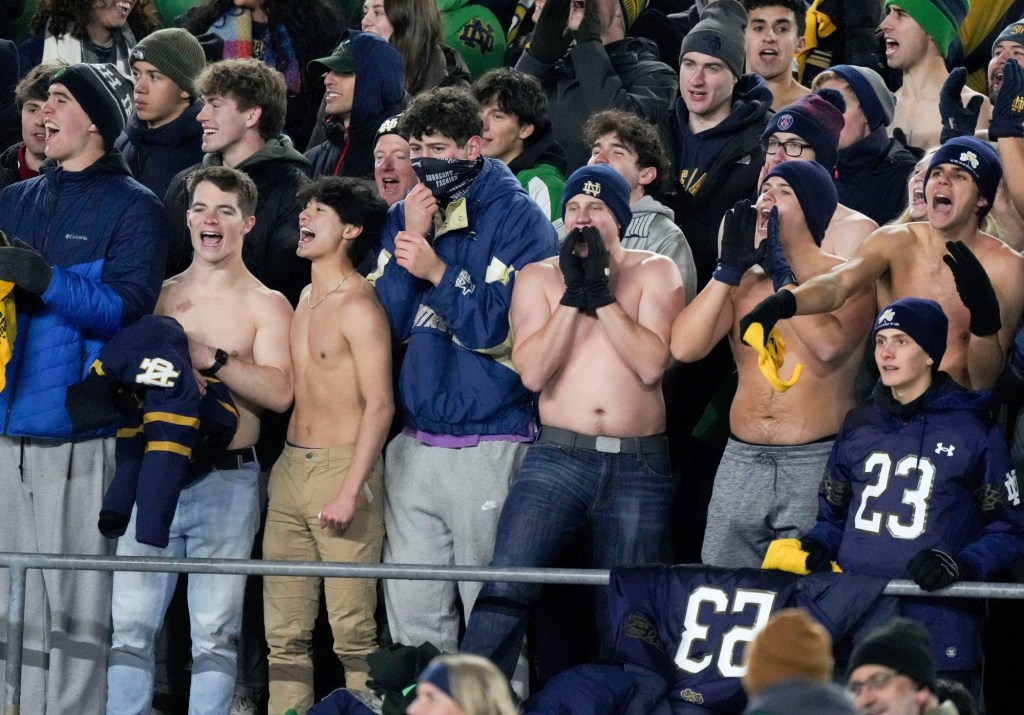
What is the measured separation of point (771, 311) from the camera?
638 cm

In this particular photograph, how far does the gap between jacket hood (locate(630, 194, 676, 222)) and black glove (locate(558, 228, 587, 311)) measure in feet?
2.88

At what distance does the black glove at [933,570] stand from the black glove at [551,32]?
3969 mm

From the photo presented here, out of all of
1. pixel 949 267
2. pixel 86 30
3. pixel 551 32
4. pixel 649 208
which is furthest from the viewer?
pixel 86 30

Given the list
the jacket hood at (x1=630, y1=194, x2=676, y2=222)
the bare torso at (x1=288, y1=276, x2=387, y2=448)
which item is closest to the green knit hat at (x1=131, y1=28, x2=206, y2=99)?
the bare torso at (x1=288, y1=276, x2=387, y2=448)

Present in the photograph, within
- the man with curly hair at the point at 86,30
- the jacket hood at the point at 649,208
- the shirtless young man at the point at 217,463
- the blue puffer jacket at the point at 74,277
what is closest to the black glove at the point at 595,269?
the jacket hood at the point at 649,208

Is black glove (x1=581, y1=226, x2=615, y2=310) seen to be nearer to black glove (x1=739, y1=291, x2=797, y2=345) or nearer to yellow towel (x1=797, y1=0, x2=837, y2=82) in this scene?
black glove (x1=739, y1=291, x2=797, y2=345)

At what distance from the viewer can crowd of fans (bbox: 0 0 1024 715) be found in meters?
6.24

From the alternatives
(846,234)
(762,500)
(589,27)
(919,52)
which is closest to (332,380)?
(762,500)

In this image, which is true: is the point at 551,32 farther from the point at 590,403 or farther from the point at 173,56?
the point at 590,403

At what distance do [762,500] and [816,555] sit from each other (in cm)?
53

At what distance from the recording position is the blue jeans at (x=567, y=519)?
6598 mm

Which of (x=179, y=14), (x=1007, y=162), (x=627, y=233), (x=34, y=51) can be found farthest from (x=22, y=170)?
(x=1007, y=162)

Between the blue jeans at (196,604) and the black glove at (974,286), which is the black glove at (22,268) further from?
the black glove at (974,286)

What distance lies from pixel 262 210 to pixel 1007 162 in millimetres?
3206
